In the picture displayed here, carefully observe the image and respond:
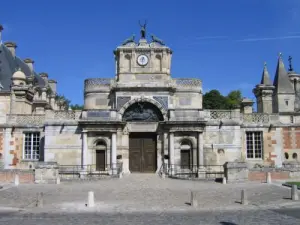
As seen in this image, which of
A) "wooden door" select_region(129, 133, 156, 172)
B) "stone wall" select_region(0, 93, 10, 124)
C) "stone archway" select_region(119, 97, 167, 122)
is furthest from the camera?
"stone wall" select_region(0, 93, 10, 124)

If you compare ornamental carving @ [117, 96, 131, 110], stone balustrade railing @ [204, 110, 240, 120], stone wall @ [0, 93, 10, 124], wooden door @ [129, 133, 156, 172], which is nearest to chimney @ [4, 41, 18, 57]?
stone wall @ [0, 93, 10, 124]

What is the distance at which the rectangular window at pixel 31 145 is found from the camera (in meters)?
30.4

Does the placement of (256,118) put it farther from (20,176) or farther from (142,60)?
(20,176)

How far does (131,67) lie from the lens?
30734mm

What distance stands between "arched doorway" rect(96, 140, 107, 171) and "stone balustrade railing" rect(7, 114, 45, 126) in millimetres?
5454

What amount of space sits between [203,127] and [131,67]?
7.69 metres

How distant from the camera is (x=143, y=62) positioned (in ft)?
101

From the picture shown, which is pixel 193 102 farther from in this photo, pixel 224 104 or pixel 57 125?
pixel 224 104

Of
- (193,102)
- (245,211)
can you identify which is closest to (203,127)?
(193,102)

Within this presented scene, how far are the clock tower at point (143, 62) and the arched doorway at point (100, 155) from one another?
5448mm

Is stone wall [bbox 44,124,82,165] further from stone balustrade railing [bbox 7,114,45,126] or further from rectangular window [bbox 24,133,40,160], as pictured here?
rectangular window [bbox 24,133,40,160]

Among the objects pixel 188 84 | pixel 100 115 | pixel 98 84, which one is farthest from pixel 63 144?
pixel 188 84

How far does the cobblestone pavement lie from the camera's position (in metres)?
11.8

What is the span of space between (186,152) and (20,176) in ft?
38.5
